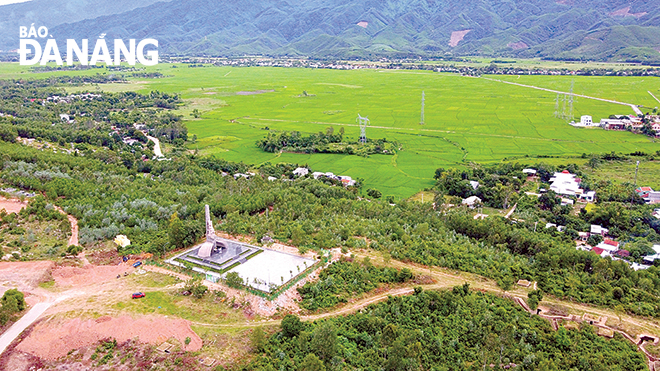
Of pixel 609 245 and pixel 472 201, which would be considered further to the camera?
pixel 472 201

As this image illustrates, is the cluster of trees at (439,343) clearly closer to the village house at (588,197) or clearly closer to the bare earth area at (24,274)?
the bare earth area at (24,274)

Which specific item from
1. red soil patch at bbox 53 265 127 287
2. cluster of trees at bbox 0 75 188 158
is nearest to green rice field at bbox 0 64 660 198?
cluster of trees at bbox 0 75 188 158

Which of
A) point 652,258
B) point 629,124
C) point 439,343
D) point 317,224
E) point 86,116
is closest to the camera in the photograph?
point 439,343

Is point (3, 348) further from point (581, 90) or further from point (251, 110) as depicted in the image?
point (581, 90)

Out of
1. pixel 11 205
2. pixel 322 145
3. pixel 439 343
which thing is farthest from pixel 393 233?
pixel 322 145

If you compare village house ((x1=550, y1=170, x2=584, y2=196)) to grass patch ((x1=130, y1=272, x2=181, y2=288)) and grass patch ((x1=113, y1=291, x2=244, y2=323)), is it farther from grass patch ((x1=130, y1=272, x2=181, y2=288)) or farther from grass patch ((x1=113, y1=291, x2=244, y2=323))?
grass patch ((x1=130, y1=272, x2=181, y2=288))

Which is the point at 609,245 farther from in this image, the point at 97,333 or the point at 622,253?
the point at 97,333
